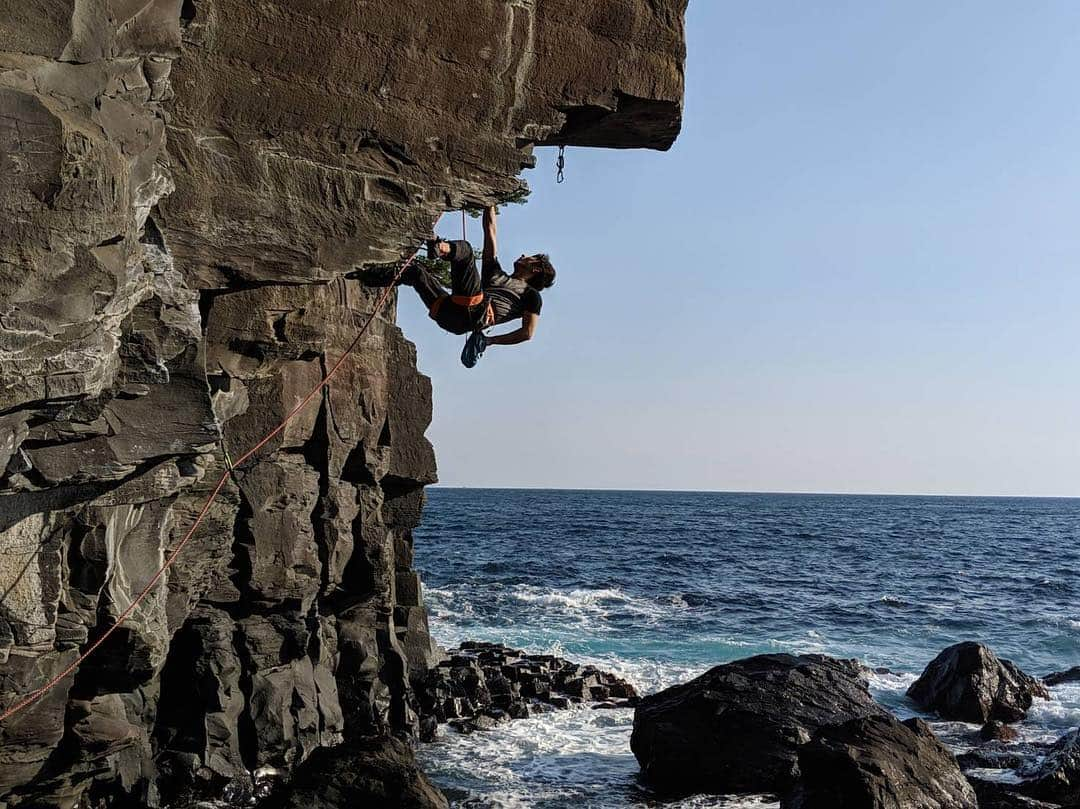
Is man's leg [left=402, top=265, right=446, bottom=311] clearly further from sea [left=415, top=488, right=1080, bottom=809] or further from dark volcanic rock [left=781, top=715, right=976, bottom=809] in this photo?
sea [left=415, top=488, right=1080, bottom=809]

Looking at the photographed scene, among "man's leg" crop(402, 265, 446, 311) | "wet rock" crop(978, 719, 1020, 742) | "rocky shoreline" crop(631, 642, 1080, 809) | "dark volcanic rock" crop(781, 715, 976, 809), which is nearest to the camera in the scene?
"man's leg" crop(402, 265, 446, 311)

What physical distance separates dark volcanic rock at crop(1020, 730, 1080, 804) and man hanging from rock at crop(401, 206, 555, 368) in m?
9.88

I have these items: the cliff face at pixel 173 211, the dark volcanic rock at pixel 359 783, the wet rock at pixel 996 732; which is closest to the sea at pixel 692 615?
the wet rock at pixel 996 732

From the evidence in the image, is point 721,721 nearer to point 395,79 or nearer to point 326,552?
point 326,552

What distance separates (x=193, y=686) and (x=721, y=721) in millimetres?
7884

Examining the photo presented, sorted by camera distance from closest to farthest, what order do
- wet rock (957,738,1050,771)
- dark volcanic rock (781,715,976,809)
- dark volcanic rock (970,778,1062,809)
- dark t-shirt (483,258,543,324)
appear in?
dark t-shirt (483,258,543,324), dark volcanic rock (781,715,976,809), dark volcanic rock (970,778,1062,809), wet rock (957,738,1050,771)

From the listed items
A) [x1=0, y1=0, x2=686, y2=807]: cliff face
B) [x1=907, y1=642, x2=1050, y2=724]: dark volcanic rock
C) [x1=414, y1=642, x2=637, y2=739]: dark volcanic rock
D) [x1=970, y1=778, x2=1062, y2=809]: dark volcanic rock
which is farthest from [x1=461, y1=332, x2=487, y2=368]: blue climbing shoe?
[x1=907, y1=642, x2=1050, y2=724]: dark volcanic rock

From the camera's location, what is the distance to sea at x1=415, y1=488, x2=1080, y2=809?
17125 millimetres

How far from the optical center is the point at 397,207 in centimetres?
873

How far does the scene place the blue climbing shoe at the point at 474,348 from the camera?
1098 cm

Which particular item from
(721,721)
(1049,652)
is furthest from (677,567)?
(721,721)

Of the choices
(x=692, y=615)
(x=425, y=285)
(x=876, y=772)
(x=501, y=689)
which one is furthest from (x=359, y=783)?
(x=692, y=615)

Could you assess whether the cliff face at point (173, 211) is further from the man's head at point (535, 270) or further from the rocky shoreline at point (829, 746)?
the rocky shoreline at point (829, 746)

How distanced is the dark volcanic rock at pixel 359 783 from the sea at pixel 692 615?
11.3 feet
